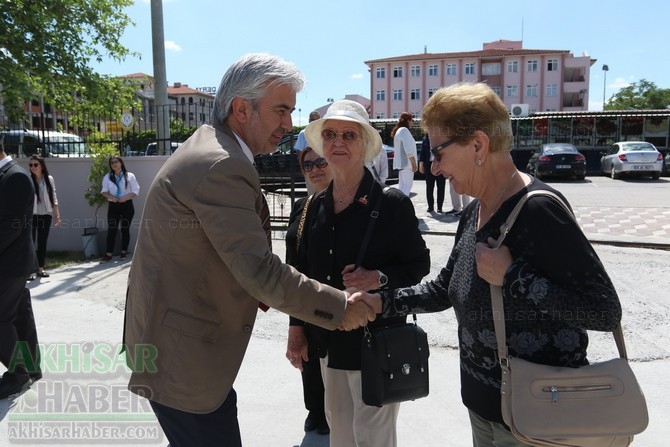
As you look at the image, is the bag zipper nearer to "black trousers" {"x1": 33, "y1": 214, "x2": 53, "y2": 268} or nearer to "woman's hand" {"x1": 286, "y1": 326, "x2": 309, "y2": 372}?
"woman's hand" {"x1": 286, "y1": 326, "x2": 309, "y2": 372}

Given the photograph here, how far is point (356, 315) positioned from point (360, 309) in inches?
1.5

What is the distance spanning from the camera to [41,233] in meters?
8.78

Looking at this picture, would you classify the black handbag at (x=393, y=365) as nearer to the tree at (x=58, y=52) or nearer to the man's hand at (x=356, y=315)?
the man's hand at (x=356, y=315)

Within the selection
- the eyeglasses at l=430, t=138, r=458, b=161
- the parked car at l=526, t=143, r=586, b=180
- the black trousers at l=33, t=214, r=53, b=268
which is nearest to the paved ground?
the eyeglasses at l=430, t=138, r=458, b=161

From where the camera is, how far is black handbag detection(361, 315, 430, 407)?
2.36 m

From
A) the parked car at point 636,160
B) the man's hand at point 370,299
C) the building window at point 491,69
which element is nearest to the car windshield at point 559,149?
the parked car at point 636,160

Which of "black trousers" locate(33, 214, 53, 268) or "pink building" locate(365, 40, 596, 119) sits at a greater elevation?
"pink building" locate(365, 40, 596, 119)

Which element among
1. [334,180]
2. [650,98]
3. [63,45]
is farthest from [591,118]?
[650,98]

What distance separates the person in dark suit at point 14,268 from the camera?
3932 millimetres

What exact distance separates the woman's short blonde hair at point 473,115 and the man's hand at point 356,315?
2.67 feet

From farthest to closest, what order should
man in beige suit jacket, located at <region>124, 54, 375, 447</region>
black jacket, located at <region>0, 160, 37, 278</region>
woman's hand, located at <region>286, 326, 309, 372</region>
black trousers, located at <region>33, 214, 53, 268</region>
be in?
1. black trousers, located at <region>33, 214, 53, 268</region>
2. black jacket, located at <region>0, 160, 37, 278</region>
3. woman's hand, located at <region>286, 326, 309, 372</region>
4. man in beige suit jacket, located at <region>124, 54, 375, 447</region>

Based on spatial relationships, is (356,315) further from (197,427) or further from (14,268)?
(14,268)

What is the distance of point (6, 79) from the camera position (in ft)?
40.3

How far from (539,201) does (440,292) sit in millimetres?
732
